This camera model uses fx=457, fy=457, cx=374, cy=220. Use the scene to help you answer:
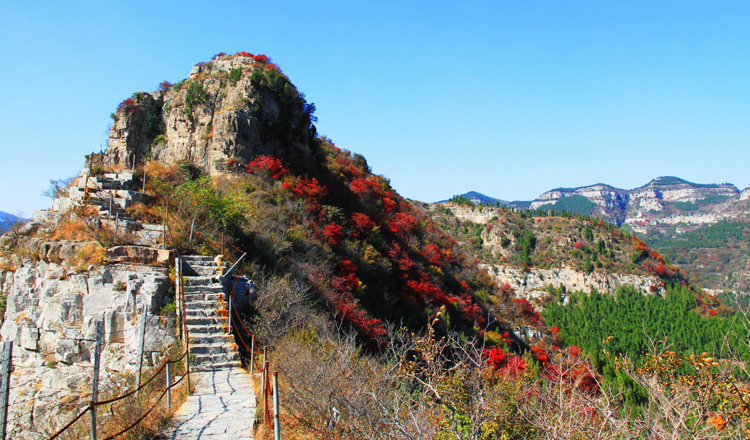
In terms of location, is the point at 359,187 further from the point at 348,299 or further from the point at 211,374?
the point at 211,374

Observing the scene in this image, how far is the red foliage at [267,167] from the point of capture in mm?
22672

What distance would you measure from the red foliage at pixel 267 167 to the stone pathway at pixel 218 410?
1556cm

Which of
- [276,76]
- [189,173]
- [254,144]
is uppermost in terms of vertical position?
[276,76]

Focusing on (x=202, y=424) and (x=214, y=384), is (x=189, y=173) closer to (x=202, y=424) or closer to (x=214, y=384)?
(x=214, y=384)

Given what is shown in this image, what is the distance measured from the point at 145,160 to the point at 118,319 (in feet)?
53.2

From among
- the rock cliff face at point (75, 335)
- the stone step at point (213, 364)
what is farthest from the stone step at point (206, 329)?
the stone step at point (213, 364)

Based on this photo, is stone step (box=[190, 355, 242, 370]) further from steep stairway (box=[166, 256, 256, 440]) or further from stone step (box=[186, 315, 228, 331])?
stone step (box=[186, 315, 228, 331])

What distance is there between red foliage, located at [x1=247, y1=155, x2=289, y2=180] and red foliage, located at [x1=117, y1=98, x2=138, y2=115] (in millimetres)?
7259

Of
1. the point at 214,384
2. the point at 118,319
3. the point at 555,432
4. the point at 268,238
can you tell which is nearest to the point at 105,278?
the point at 118,319

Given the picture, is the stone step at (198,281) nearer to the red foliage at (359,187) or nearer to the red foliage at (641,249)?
the red foliage at (359,187)

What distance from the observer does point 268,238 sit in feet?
53.7

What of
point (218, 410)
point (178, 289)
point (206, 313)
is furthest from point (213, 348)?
point (218, 410)

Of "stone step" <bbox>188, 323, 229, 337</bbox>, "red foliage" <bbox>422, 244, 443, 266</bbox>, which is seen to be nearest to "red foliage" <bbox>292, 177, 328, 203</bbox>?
"red foliage" <bbox>422, 244, 443, 266</bbox>

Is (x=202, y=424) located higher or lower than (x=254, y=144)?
lower
